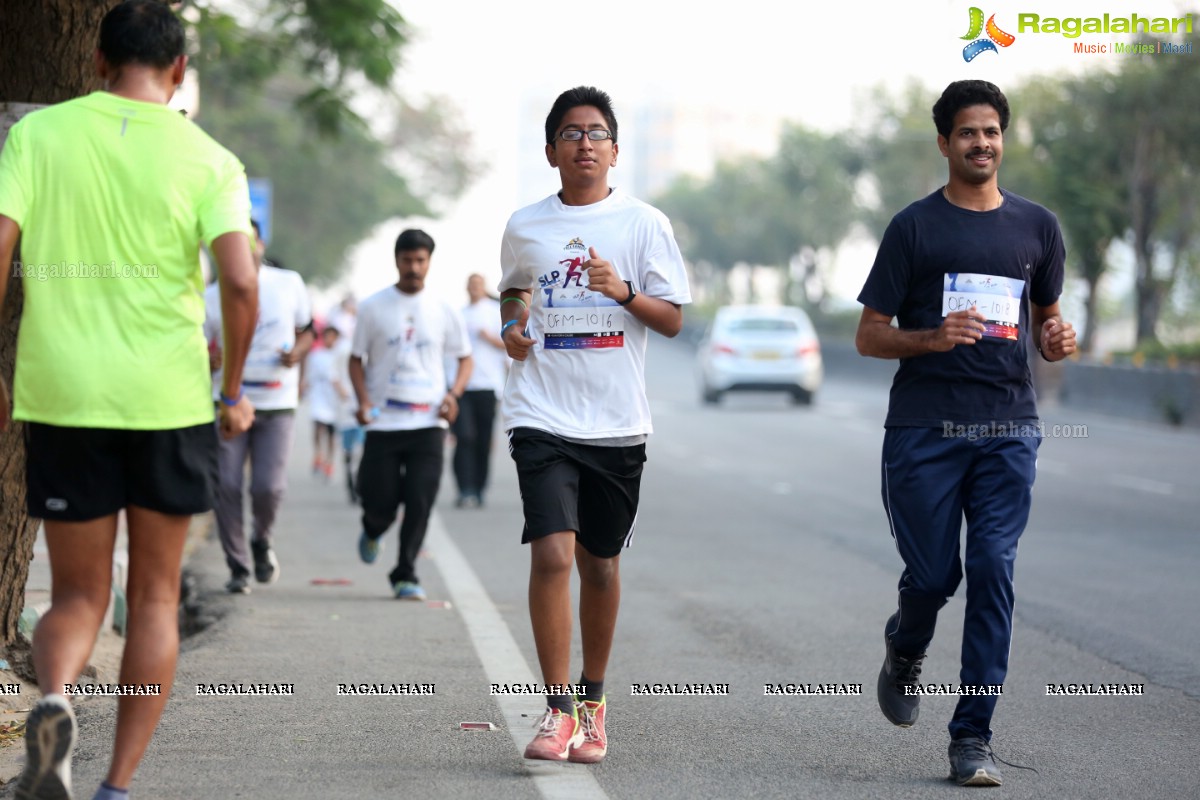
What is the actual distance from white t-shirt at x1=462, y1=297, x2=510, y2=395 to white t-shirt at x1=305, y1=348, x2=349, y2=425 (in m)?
2.79

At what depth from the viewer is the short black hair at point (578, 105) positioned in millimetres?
5547

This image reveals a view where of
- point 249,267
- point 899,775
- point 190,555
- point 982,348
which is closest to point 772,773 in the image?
point 899,775

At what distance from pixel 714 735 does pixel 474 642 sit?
7.03 ft

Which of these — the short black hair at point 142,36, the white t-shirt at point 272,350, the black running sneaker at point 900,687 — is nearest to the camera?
the short black hair at point 142,36

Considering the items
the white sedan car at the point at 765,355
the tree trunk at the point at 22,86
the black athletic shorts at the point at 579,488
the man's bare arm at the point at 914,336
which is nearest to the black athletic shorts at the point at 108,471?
the black athletic shorts at the point at 579,488

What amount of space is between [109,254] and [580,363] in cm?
162

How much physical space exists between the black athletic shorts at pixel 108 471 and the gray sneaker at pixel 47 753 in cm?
50

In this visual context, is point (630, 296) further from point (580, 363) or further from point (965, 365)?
point (965, 365)

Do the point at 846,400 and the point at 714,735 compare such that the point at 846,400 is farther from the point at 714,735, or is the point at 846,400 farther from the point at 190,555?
the point at 714,735

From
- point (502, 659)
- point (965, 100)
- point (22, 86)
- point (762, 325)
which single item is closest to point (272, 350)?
point (502, 659)

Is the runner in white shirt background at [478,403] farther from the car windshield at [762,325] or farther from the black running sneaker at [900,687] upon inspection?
the car windshield at [762,325]

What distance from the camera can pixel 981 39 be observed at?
23.6 m

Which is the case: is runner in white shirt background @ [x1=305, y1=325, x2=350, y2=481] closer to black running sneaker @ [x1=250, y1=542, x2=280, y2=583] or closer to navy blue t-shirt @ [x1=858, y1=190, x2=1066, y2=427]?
black running sneaker @ [x1=250, y1=542, x2=280, y2=583]

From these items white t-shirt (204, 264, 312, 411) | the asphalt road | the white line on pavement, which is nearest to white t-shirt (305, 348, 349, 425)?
the asphalt road
